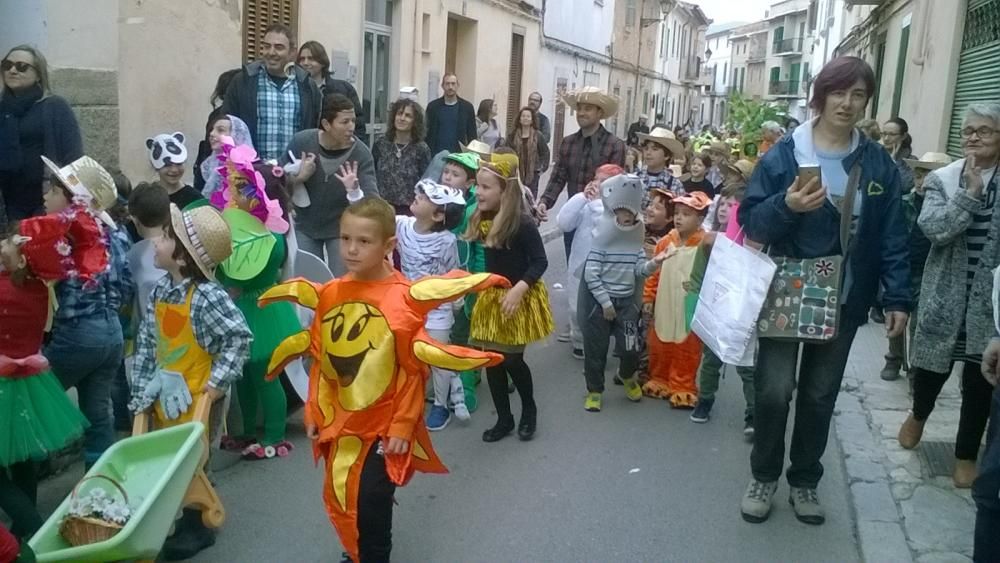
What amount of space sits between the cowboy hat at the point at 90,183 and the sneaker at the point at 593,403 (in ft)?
9.98

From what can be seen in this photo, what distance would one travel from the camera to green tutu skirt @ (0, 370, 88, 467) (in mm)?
3635

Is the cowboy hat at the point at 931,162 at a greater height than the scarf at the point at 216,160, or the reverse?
the cowboy hat at the point at 931,162

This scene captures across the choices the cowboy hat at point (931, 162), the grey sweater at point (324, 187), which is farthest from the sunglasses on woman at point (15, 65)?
the cowboy hat at point (931, 162)

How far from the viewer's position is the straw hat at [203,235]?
3926 mm

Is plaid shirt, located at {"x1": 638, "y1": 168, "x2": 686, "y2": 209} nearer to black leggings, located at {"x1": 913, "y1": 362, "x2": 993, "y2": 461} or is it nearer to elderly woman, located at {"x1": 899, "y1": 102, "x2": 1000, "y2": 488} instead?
elderly woman, located at {"x1": 899, "y1": 102, "x2": 1000, "y2": 488}

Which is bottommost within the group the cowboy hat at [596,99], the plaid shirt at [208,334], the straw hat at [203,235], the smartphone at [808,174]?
the plaid shirt at [208,334]

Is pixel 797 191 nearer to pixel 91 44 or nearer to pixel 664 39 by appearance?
pixel 91 44

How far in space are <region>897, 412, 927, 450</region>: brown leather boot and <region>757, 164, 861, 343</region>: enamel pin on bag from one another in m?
1.58

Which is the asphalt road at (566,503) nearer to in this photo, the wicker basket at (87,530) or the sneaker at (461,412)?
the sneaker at (461,412)

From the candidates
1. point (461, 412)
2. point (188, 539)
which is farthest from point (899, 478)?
point (188, 539)

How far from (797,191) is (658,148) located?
3.75 meters

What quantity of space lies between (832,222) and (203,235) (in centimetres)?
258

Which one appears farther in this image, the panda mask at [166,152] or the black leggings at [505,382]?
the black leggings at [505,382]

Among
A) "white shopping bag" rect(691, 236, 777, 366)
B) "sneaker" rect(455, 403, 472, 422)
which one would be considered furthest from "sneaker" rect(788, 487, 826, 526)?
"sneaker" rect(455, 403, 472, 422)
